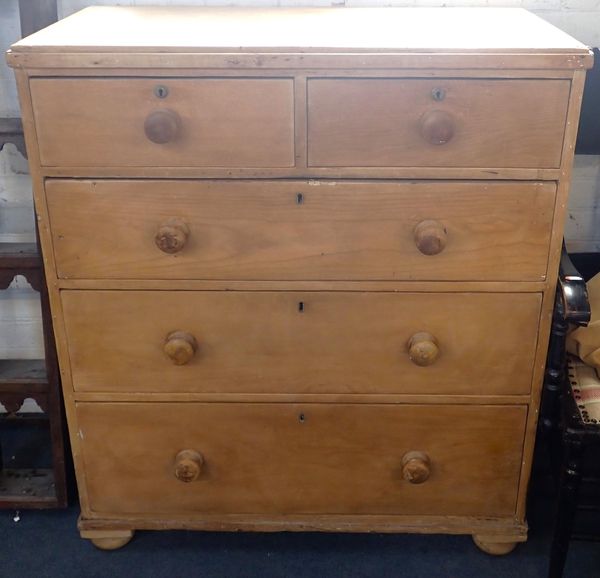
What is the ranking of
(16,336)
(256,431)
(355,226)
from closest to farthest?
(355,226) → (256,431) → (16,336)

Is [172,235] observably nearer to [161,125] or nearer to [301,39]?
[161,125]

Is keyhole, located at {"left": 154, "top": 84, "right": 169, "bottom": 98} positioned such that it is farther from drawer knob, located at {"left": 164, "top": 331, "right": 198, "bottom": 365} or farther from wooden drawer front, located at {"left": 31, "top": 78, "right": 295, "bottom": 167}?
drawer knob, located at {"left": 164, "top": 331, "right": 198, "bottom": 365}

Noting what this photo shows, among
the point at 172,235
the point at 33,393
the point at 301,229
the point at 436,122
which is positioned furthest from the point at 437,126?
the point at 33,393

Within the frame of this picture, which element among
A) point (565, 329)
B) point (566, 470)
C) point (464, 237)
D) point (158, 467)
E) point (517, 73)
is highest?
point (517, 73)

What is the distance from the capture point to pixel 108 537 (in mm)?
1834

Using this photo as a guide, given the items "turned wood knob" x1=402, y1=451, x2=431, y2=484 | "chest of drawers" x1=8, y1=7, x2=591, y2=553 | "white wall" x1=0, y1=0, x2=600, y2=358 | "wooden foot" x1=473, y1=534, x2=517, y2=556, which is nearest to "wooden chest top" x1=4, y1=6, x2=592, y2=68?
"chest of drawers" x1=8, y1=7, x2=591, y2=553

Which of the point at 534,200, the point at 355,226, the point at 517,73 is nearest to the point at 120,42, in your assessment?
the point at 355,226

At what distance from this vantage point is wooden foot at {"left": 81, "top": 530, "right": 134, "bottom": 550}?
1.82m

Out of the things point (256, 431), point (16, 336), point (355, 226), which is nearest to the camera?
point (355, 226)

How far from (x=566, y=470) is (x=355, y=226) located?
0.63 metres

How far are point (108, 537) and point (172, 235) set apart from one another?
2.57 ft

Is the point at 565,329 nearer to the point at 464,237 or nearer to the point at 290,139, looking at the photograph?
the point at 464,237

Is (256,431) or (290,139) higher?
(290,139)

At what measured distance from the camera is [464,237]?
59.1 inches
